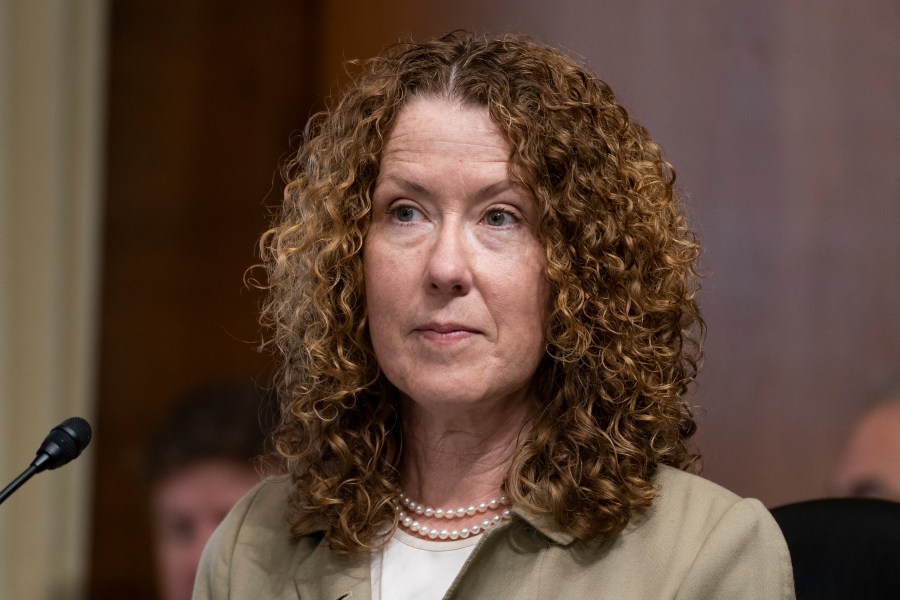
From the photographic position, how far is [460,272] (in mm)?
1688

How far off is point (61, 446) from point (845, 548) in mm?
1072

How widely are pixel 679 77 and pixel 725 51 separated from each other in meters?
0.14

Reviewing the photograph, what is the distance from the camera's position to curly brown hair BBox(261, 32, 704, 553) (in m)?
1.73

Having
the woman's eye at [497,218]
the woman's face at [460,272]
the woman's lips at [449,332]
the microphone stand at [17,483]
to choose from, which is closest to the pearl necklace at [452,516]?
the woman's face at [460,272]

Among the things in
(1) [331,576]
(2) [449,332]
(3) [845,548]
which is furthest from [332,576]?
(3) [845,548]

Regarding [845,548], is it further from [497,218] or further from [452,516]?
[497,218]

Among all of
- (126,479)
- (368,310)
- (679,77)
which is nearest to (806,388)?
(679,77)

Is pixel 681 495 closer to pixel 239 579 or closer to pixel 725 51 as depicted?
pixel 239 579

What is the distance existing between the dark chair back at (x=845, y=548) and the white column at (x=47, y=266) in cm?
278

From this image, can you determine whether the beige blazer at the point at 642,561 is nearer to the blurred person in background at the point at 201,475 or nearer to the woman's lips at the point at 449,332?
the woman's lips at the point at 449,332

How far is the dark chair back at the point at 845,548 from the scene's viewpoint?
1684mm

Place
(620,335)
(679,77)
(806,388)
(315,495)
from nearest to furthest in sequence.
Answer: (620,335), (315,495), (806,388), (679,77)

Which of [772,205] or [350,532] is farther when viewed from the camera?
[772,205]

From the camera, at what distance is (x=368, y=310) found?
183cm
